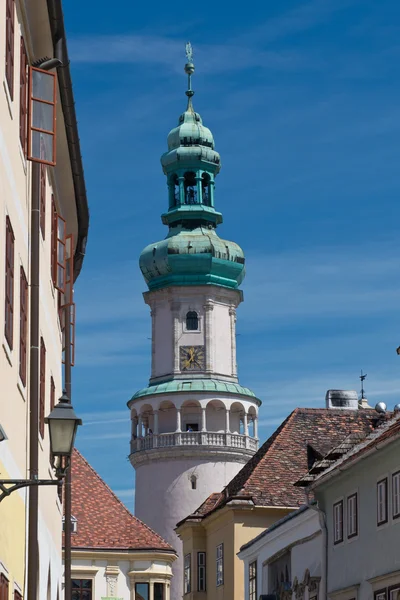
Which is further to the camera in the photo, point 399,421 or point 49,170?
point 399,421

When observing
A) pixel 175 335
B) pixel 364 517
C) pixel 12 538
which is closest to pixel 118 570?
pixel 364 517

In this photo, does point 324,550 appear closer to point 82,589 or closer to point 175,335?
point 82,589

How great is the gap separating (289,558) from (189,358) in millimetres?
59016

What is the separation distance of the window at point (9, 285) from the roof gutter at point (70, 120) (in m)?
3.39

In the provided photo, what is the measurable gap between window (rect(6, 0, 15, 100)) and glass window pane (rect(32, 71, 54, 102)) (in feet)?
5.95

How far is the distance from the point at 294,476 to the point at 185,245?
167ft

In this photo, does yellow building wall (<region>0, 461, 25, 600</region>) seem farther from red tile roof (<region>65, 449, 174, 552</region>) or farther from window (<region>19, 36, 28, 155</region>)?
red tile roof (<region>65, 449, 174, 552</region>)

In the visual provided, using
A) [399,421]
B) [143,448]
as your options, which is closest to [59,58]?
[399,421]

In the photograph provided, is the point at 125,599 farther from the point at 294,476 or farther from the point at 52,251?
the point at 52,251

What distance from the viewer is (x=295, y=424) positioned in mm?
54312

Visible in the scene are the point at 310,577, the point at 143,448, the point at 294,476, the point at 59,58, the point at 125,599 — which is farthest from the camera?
the point at 143,448

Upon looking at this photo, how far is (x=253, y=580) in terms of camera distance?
4825 centimetres

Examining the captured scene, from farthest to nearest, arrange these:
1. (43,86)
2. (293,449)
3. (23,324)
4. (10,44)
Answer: (293,449)
(43,86)
(23,324)
(10,44)

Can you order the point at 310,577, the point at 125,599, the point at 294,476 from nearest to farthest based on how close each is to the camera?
the point at 310,577 < the point at 294,476 < the point at 125,599
